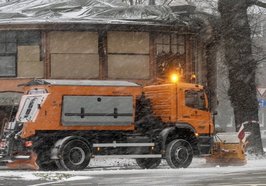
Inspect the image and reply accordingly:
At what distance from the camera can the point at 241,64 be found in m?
25.9

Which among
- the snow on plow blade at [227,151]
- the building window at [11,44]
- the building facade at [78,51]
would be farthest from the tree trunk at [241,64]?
the building window at [11,44]

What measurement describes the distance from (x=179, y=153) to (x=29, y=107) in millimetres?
4845

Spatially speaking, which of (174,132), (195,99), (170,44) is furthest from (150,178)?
(170,44)

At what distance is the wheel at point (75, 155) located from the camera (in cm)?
2031

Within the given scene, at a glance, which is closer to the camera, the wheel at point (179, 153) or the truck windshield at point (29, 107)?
the truck windshield at point (29, 107)

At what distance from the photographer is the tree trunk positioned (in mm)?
25953

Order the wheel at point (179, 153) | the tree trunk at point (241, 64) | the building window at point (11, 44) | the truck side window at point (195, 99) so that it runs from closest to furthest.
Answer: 1. the wheel at point (179, 153)
2. the truck side window at point (195, 99)
3. the tree trunk at point (241, 64)
4. the building window at point (11, 44)

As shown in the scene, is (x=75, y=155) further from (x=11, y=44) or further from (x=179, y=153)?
(x=11, y=44)

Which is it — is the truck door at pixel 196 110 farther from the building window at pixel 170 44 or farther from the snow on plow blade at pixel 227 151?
the building window at pixel 170 44

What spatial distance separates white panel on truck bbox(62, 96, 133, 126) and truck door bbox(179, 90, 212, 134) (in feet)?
5.76

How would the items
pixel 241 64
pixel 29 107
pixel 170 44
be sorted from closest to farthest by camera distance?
pixel 29 107 → pixel 241 64 → pixel 170 44

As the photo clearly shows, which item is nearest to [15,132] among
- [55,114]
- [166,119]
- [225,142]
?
[55,114]

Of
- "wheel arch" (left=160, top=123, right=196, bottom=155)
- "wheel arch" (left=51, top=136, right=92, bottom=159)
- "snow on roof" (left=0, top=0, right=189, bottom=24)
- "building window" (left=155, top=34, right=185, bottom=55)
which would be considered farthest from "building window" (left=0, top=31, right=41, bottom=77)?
"wheel arch" (left=160, top=123, right=196, bottom=155)

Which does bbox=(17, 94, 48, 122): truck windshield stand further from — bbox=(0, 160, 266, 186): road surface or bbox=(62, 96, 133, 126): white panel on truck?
bbox=(0, 160, 266, 186): road surface
